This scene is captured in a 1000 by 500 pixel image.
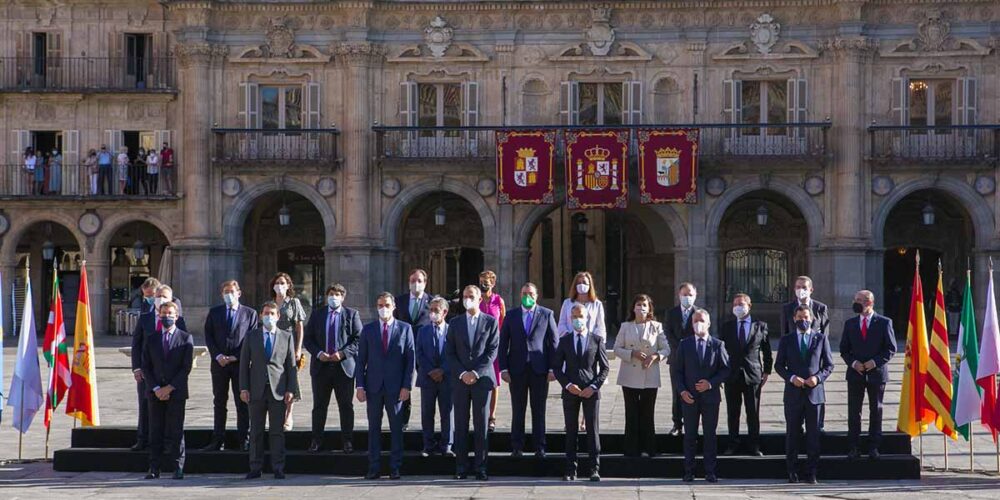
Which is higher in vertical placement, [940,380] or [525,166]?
[525,166]

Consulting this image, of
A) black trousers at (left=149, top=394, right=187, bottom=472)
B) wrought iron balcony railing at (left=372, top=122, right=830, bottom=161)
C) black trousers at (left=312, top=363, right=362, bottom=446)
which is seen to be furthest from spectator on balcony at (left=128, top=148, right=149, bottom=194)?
black trousers at (left=149, top=394, right=187, bottom=472)

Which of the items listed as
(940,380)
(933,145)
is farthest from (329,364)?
(933,145)

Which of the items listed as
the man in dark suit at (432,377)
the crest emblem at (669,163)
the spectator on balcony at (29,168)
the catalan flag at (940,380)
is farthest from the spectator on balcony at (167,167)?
the catalan flag at (940,380)

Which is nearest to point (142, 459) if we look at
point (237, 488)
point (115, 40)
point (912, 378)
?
point (237, 488)

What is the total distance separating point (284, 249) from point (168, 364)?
88.0ft

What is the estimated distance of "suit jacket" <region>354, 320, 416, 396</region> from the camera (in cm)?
1656

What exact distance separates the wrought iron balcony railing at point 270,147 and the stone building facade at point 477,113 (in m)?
0.05

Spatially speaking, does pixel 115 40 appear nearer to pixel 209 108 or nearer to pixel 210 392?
pixel 209 108

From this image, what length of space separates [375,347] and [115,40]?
25860 millimetres

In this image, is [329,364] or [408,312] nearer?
[329,364]

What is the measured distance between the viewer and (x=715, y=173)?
3838cm

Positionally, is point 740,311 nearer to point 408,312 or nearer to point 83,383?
point 408,312

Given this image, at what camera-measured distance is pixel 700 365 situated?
53.6ft

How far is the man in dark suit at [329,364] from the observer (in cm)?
1719
